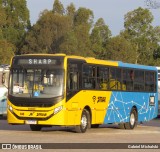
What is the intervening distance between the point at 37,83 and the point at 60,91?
896 millimetres

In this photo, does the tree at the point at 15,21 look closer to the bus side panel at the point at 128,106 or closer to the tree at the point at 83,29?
the tree at the point at 83,29

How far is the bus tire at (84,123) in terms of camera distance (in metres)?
25.2

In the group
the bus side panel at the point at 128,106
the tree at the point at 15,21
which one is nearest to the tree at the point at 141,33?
the tree at the point at 15,21

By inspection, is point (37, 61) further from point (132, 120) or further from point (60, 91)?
A: point (132, 120)

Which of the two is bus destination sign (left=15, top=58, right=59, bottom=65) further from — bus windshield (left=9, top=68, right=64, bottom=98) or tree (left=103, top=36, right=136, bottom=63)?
tree (left=103, top=36, right=136, bottom=63)

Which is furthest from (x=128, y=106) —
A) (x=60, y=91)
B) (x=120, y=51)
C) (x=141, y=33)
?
(x=141, y=33)

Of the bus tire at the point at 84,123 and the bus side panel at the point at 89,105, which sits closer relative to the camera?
the bus side panel at the point at 89,105

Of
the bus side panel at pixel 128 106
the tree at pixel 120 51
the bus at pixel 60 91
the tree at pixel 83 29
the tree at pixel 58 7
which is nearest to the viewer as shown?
the bus at pixel 60 91

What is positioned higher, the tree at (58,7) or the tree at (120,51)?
the tree at (58,7)

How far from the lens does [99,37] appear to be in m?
106

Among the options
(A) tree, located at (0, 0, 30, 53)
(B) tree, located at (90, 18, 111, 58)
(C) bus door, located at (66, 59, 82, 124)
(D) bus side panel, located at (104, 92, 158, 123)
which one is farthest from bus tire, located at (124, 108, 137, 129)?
(B) tree, located at (90, 18, 111, 58)

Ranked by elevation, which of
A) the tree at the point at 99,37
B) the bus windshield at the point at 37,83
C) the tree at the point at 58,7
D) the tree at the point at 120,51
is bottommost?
the bus windshield at the point at 37,83

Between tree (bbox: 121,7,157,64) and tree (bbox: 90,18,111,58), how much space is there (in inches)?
158

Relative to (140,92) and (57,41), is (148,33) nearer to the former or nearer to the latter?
(57,41)
